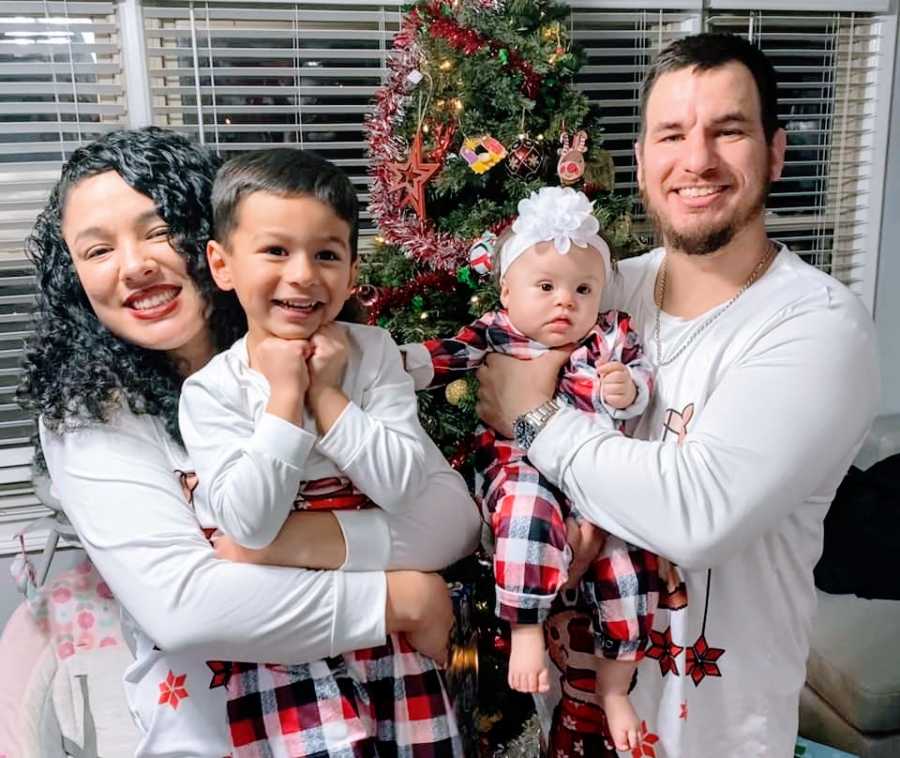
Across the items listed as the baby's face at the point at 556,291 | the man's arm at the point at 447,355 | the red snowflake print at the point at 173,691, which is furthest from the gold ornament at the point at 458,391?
the red snowflake print at the point at 173,691

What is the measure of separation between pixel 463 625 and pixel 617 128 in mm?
2307

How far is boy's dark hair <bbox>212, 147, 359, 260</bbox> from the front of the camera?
1.08 metres

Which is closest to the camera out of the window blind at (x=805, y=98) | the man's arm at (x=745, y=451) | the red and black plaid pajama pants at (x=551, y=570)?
the man's arm at (x=745, y=451)

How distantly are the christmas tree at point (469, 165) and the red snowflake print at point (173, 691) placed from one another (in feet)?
2.91

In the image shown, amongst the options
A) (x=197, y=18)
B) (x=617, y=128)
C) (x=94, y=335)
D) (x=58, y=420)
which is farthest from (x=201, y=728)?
(x=617, y=128)

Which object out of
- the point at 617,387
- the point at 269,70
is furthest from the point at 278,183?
the point at 269,70

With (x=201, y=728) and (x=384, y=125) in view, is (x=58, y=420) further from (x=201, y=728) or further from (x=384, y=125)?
(x=384, y=125)

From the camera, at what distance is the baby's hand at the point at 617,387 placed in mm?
1299

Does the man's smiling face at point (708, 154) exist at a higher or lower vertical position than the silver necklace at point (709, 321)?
higher

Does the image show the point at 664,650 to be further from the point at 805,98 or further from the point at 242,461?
the point at 805,98

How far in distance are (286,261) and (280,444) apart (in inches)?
9.2

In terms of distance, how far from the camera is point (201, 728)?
3.85 feet

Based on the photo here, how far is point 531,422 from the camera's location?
1.33 metres

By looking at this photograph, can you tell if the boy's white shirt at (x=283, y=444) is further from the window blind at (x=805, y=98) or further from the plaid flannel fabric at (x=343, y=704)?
the window blind at (x=805, y=98)
